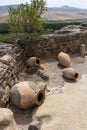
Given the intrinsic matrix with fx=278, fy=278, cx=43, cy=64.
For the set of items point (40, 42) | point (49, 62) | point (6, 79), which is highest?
point (6, 79)

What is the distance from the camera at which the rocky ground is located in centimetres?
772

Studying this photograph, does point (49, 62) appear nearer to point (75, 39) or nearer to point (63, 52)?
point (63, 52)

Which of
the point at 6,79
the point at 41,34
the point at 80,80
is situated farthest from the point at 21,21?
the point at 6,79

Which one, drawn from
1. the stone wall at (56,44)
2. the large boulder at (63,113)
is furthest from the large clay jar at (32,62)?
the large boulder at (63,113)

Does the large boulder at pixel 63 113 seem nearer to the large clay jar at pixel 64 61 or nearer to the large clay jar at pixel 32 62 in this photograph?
the large clay jar at pixel 32 62

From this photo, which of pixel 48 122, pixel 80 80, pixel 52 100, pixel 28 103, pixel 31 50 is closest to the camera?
pixel 48 122

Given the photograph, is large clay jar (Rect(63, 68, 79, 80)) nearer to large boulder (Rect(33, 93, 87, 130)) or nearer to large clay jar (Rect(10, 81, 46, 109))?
large boulder (Rect(33, 93, 87, 130))

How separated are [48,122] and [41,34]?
6.21m

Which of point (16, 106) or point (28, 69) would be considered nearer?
point (16, 106)

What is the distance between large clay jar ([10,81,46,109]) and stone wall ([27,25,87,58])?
14.6 feet

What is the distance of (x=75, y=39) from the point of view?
529 inches

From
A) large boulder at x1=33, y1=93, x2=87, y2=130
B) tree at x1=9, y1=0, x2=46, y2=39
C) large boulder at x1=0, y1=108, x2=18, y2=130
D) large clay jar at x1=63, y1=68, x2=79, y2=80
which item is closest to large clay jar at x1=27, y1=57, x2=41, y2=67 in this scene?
large clay jar at x1=63, y1=68, x2=79, y2=80

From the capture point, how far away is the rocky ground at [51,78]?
772cm

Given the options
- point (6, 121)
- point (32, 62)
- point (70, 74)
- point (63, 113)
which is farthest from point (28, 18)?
point (6, 121)
